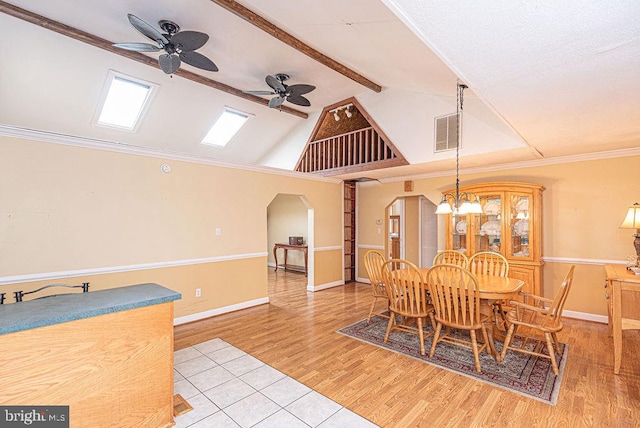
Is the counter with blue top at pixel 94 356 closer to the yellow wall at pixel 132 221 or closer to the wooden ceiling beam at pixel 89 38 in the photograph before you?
the yellow wall at pixel 132 221

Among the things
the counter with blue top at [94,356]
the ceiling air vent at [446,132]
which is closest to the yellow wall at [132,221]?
the counter with blue top at [94,356]

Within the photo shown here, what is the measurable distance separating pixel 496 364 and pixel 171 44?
4.70m

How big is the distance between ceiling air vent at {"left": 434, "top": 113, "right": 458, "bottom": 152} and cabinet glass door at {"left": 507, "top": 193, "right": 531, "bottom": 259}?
49.1 inches

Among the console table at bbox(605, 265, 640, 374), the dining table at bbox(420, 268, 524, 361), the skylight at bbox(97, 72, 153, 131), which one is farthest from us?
the skylight at bbox(97, 72, 153, 131)

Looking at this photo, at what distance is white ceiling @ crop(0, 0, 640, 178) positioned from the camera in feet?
4.91

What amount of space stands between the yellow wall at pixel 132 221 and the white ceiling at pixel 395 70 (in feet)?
2.04

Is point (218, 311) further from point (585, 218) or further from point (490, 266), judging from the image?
point (585, 218)

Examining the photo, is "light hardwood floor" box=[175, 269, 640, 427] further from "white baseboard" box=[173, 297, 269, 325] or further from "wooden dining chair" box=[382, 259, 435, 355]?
"wooden dining chair" box=[382, 259, 435, 355]

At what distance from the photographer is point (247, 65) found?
4.56m

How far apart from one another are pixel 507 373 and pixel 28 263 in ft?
15.9

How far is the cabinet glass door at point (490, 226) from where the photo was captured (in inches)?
181

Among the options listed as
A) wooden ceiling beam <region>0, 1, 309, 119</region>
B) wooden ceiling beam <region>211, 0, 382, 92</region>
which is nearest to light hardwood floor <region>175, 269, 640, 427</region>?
wooden ceiling beam <region>211, 0, 382, 92</region>

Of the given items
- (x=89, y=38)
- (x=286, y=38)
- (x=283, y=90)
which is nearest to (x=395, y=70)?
(x=286, y=38)

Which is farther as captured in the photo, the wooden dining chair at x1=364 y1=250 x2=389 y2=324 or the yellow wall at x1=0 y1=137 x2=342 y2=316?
the wooden dining chair at x1=364 y1=250 x2=389 y2=324
